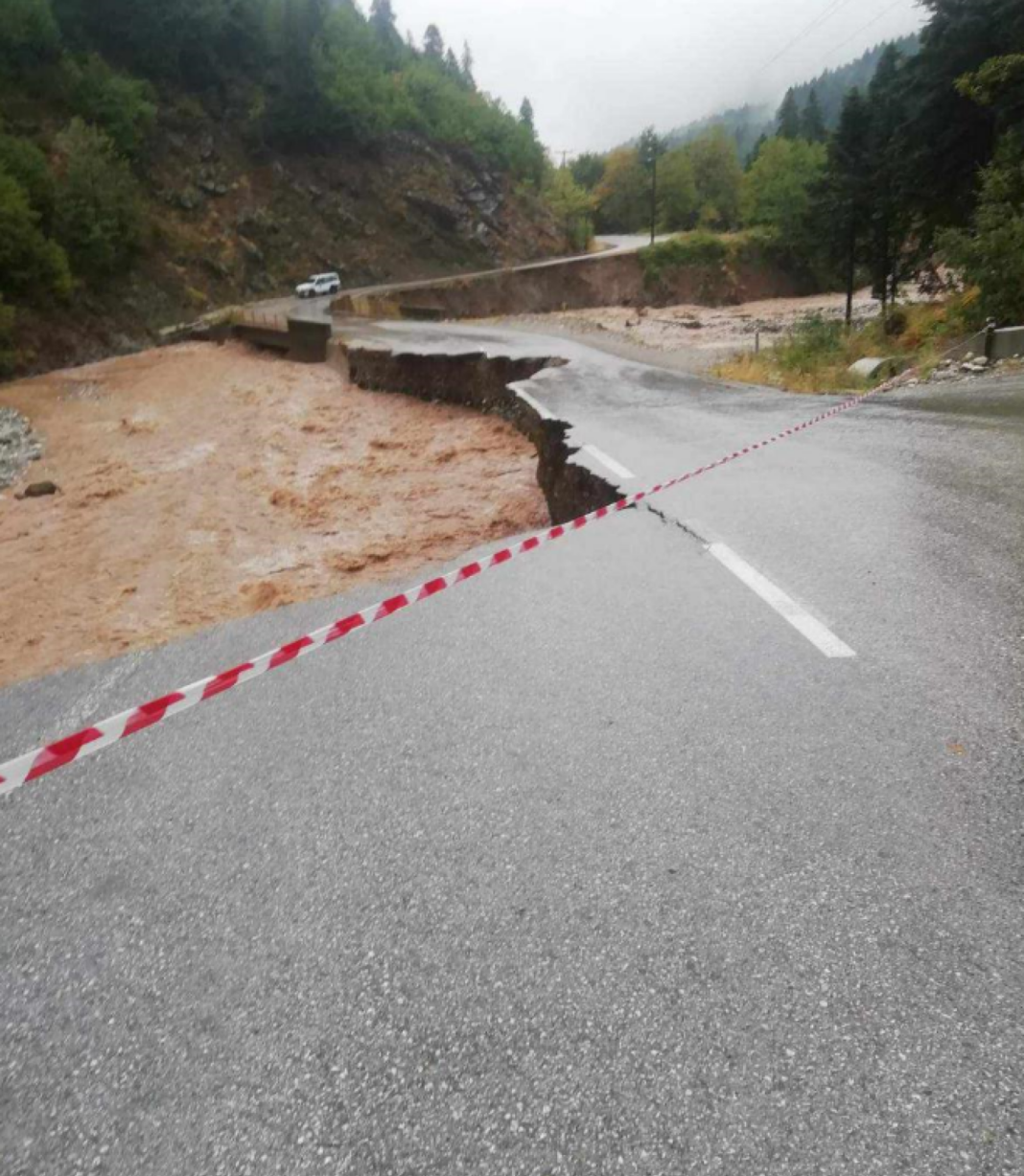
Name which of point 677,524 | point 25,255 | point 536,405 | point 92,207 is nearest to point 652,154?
point 92,207

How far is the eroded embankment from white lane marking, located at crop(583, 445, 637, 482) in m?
0.23

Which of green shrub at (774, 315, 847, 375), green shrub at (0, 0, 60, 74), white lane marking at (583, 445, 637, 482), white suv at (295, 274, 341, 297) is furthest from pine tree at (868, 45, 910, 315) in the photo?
green shrub at (0, 0, 60, 74)

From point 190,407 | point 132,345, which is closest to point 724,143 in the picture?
point 132,345

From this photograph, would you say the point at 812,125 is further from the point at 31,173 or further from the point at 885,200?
the point at 31,173

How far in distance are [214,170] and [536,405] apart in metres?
44.5

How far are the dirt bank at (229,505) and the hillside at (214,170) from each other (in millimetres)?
12622

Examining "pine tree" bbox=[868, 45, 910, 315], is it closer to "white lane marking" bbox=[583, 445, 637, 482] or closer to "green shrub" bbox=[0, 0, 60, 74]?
"white lane marking" bbox=[583, 445, 637, 482]

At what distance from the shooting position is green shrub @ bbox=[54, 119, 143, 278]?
32.0 m

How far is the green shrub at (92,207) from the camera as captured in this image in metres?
32.0

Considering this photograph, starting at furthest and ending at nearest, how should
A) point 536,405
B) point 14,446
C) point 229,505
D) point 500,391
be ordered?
point 14,446 < point 500,391 < point 229,505 < point 536,405

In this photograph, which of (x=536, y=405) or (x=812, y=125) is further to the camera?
(x=812, y=125)

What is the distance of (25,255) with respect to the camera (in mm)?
28625

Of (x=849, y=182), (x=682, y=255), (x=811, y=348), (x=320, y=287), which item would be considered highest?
(x=849, y=182)

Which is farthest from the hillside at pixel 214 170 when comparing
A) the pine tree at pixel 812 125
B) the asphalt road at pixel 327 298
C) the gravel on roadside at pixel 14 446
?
the pine tree at pixel 812 125
